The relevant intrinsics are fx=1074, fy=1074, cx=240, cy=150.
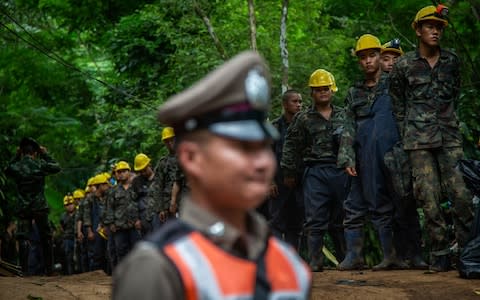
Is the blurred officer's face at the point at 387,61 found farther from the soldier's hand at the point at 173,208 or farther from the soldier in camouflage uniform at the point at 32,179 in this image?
the soldier in camouflage uniform at the point at 32,179

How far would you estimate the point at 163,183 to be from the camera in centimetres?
1639

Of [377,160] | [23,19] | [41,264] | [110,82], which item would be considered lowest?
[41,264]

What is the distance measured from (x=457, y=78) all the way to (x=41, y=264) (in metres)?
12.4

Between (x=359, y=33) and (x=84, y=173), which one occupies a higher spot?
(x=359, y=33)

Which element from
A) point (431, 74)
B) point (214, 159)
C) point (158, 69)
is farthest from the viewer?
point (158, 69)

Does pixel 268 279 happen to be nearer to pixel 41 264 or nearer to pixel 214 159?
pixel 214 159

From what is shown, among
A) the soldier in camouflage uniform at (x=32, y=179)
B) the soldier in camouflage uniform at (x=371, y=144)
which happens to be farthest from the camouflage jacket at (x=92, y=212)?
the soldier in camouflage uniform at (x=371, y=144)

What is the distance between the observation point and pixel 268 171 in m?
2.60

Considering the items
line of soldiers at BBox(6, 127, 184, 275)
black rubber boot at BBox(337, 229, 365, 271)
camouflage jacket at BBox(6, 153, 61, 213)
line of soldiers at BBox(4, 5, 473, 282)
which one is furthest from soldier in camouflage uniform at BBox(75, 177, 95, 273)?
black rubber boot at BBox(337, 229, 365, 271)

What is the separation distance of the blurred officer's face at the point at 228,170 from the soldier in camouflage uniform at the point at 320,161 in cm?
934

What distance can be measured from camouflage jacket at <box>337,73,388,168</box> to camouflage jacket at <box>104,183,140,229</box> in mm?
8901

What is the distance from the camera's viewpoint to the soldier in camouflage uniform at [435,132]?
984cm

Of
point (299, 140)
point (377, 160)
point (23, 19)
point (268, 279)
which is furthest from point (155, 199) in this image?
point (268, 279)

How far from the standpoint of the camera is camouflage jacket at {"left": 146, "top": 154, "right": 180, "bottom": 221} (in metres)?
16.2
